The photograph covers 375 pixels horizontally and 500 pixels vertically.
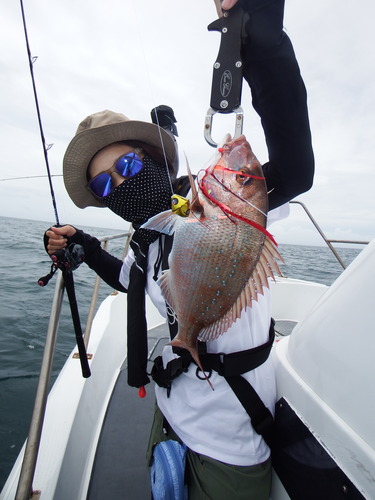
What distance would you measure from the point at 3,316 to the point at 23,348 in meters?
1.51

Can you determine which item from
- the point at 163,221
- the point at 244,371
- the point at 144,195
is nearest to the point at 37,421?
the point at 244,371

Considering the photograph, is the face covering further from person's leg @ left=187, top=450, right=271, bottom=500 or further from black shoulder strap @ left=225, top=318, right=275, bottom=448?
person's leg @ left=187, top=450, right=271, bottom=500

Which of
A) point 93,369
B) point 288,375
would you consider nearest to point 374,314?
point 288,375

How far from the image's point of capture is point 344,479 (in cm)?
98

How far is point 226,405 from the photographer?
1293 millimetres

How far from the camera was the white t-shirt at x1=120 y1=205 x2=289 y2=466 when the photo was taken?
4.18ft

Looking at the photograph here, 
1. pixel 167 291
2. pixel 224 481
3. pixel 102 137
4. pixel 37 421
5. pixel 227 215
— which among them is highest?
pixel 102 137

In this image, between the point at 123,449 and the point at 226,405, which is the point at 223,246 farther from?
the point at 123,449

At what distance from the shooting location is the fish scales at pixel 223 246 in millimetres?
1077

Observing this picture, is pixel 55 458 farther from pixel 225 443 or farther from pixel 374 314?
pixel 374 314

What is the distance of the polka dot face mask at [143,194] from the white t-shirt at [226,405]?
0.60 meters

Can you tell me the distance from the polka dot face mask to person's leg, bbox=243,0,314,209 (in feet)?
2.10

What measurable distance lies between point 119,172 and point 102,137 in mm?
258

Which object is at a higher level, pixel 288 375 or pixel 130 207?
pixel 130 207
